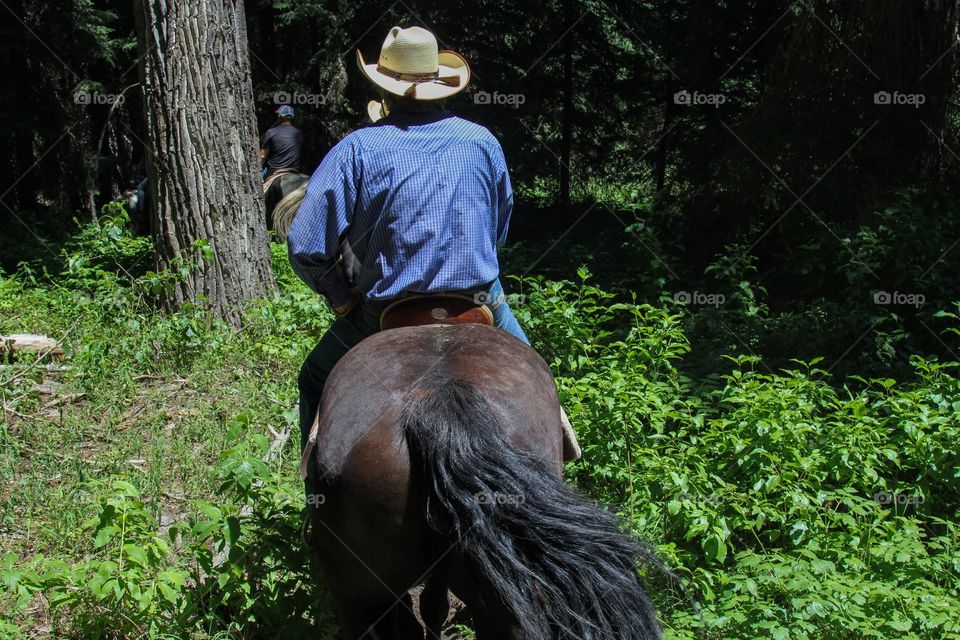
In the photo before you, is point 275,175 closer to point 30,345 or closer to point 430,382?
point 30,345

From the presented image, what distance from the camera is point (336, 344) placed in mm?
3771

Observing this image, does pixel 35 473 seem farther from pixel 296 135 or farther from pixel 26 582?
pixel 296 135

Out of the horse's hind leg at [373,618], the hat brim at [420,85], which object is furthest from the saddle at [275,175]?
the horse's hind leg at [373,618]

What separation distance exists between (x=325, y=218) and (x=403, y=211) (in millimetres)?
343

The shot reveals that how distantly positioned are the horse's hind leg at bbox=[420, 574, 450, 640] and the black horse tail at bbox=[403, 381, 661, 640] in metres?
1.29

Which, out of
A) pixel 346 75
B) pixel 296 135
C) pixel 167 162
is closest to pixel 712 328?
pixel 167 162

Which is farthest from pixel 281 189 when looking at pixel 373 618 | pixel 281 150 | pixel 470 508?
pixel 470 508

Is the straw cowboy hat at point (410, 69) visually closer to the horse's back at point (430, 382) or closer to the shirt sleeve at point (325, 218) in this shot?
the shirt sleeve at point (325, 218)

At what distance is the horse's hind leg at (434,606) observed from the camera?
147 inches

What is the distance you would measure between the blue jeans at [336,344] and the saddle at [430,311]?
0.60 feet

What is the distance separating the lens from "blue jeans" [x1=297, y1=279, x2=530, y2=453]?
3.71m

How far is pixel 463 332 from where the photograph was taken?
319 centimetres

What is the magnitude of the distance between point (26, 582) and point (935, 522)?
165 inches

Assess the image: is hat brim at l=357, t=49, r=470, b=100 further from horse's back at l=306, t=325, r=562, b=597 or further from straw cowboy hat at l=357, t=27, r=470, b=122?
horse's back at l=306, t=325, r=562, b=597
